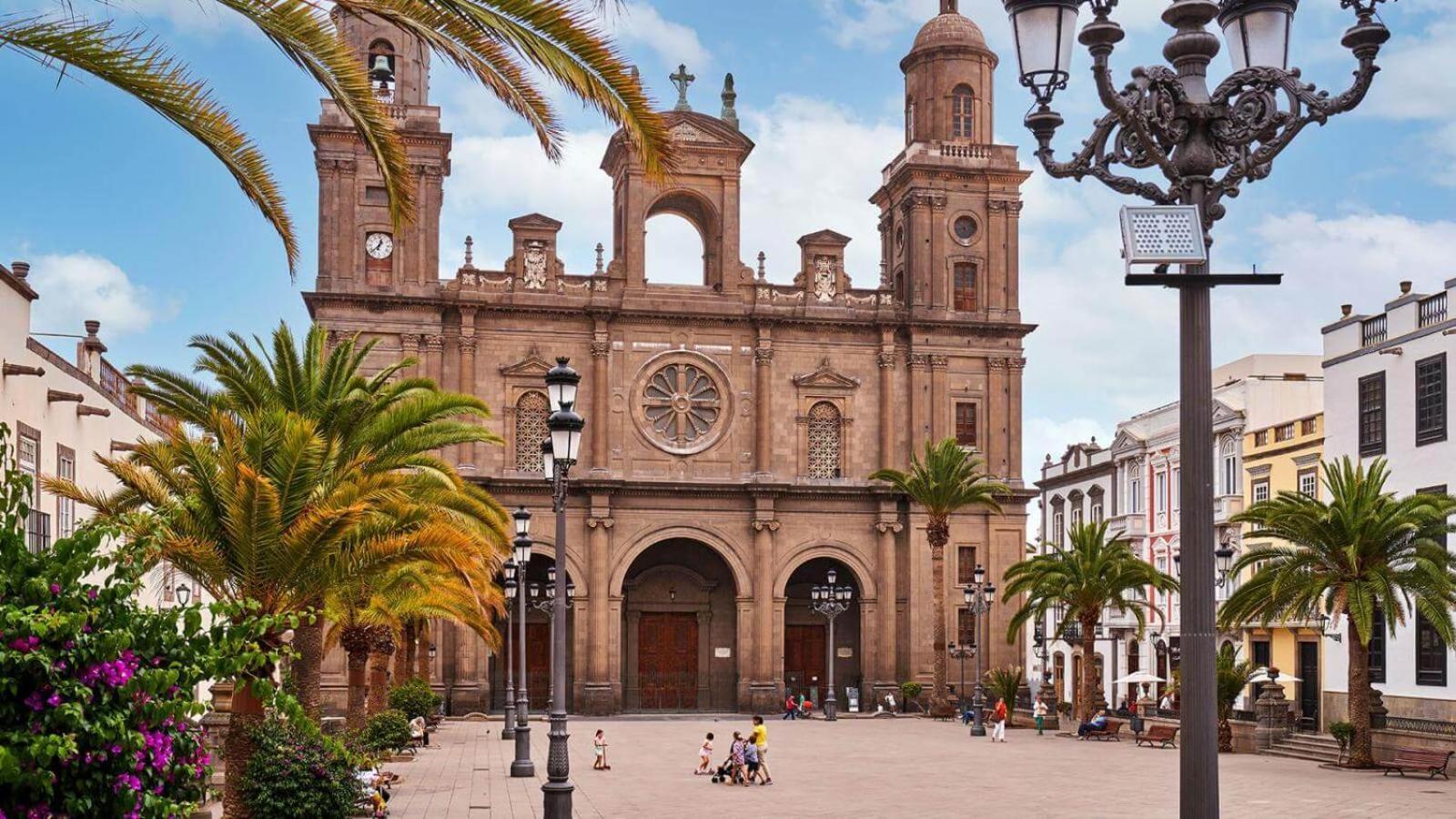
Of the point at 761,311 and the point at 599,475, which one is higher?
the point at 761,311

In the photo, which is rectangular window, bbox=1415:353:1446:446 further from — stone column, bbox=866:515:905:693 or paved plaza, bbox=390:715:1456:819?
stone column, bbox=866:515:905:693

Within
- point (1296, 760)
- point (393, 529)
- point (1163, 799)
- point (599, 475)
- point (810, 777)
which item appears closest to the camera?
point (393, 529)

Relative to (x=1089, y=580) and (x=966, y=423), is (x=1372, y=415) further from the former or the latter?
A: (x=966, y=423)

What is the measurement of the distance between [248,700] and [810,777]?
13.3 m

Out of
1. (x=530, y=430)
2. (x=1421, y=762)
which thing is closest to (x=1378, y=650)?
(x=1421, y=762)

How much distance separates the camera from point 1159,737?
40.9 metres

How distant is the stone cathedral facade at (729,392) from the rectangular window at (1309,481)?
34.7ft

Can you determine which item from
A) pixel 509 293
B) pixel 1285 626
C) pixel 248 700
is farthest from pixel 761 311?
pixel 248 700

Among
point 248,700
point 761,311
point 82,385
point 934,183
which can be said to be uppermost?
point 934,183

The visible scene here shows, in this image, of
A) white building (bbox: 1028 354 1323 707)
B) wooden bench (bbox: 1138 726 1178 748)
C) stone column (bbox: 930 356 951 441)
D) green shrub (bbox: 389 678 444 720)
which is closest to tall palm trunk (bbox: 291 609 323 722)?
green shrub (bbox: 389 678 444 720)

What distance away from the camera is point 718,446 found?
5612cm

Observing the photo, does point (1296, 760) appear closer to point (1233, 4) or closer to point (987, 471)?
point (987, 471)

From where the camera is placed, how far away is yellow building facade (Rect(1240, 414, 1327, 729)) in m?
47.7

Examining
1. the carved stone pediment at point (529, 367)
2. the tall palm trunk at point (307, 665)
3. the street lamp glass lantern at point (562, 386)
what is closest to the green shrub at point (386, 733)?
the tall palm trunk at point (307, 665)
